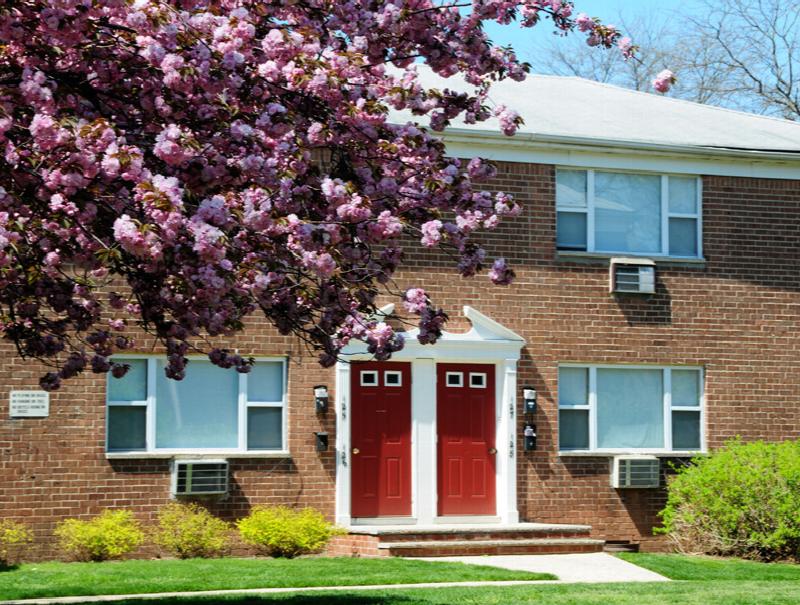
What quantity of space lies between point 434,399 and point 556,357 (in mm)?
1844

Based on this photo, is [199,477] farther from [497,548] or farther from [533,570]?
[533,570]

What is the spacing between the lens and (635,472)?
19.9 metres

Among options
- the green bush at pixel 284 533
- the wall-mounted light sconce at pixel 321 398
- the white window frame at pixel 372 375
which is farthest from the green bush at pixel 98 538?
the white window frame at pixel 372 375

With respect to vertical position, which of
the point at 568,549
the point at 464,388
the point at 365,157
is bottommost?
the point at 568,549

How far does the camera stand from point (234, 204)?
25.1 feet

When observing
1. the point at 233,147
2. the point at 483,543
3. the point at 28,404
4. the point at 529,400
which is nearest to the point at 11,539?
the point at 28,404

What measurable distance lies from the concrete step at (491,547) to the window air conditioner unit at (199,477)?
2193mm

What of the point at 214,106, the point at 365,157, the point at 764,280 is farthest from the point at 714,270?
the point at 214,106

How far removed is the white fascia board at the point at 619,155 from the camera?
1952 centimetres

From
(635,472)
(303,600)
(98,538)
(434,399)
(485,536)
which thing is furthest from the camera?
(635,472)

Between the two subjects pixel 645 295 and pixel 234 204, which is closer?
pixel 234 204

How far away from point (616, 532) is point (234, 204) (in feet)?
44.0

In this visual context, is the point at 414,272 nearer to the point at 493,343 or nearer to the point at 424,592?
the point at 493,343

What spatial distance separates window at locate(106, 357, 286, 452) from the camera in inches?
712
